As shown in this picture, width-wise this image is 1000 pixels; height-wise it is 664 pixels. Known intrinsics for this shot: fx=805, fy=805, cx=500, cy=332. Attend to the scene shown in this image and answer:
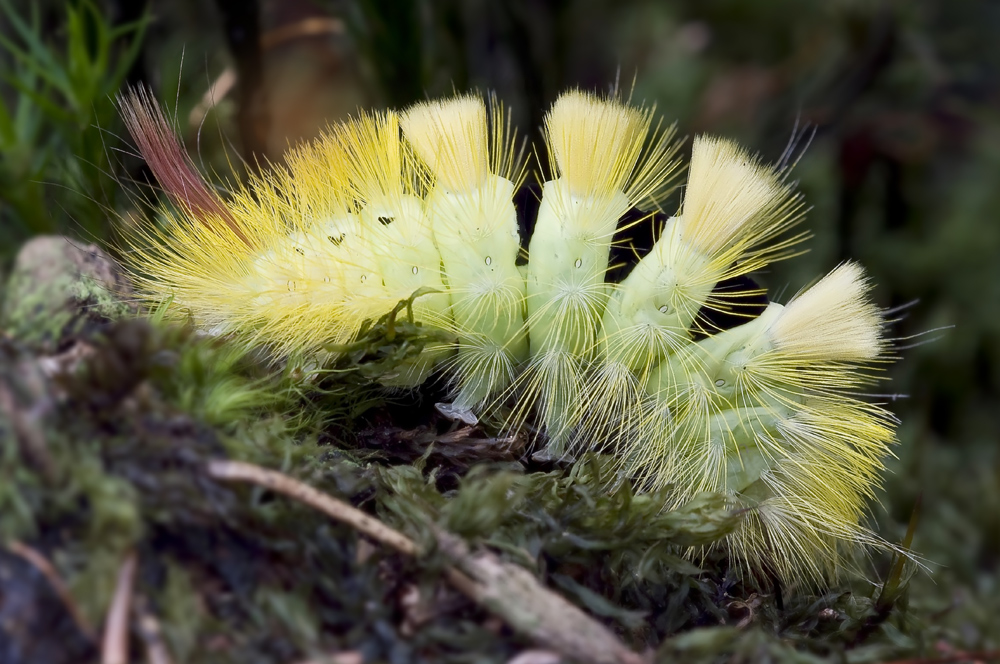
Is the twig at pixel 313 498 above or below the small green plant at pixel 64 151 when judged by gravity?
below

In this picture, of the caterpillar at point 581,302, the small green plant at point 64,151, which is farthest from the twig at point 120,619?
the small green plant at point 64,151

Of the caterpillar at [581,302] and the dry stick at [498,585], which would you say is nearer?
the dry stick at [498,585]

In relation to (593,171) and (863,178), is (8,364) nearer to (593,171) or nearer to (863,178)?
(593,171)

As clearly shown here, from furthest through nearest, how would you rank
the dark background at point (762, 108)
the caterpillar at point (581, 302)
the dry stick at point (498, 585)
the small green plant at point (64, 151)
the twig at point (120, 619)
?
the dark background at point (762, 108) → the small green plant at point (64, 151) → the caterpillar at point (581, 302) → the dry stick at point (498, 585) → the twig at point (120, 619)

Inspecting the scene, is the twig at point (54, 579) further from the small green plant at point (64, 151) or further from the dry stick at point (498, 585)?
the small green plant at point (64, 151)

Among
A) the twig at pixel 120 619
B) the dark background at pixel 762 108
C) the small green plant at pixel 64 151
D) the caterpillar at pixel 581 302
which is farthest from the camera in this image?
the dark background at pixel 762 108

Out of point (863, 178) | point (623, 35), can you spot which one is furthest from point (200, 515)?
point (623, 35)

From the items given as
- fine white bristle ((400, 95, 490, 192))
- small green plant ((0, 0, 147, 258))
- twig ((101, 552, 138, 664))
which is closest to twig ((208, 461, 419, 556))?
twig ((101, 552, 138, 664))

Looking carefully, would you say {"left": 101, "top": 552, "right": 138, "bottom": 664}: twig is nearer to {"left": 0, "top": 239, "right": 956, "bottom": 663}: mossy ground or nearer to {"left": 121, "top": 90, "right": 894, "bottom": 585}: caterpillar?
{"left": 0, "top": 239, "right": 956, "bottom": 663}: mossy ground
